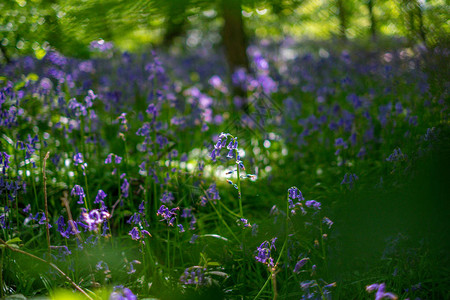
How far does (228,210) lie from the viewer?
2.09 metres

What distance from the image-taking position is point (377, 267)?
1.75 meters

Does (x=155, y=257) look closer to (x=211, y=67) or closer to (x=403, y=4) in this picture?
(x=403, y=4)

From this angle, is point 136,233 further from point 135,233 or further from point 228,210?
point 228,210

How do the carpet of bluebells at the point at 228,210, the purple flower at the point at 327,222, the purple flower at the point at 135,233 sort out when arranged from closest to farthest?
the carpet of bluebells at the point at 228,210 < the purple flower at the point at 327,222 < the purple flower at the point at 135,233

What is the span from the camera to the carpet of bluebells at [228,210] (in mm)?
1339

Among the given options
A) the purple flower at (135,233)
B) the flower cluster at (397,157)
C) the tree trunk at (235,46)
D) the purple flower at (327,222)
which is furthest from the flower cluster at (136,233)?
the tree trunk at (235,46)

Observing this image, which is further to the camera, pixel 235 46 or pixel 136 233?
pixel 235 46

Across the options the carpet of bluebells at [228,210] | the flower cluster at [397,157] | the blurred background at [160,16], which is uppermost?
the blurred background at [160,16]

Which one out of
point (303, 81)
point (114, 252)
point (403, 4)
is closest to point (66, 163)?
point (114, 252)

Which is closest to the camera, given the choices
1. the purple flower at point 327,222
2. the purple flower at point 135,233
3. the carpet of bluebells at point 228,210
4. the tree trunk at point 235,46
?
the carpet of bluebells at point 228,210

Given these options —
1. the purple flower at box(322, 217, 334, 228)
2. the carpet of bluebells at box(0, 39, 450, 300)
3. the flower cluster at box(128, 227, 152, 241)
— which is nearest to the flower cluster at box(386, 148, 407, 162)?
the carpet of bluebells at box(0, 39, 450, 300)

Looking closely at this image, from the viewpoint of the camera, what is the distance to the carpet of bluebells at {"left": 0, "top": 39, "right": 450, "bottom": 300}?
134cm

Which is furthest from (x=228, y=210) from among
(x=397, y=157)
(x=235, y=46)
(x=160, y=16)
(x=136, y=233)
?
(x=235, y=46)

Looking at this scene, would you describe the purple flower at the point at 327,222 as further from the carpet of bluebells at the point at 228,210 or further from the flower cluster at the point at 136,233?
the flower cluster at the point at 136,233
